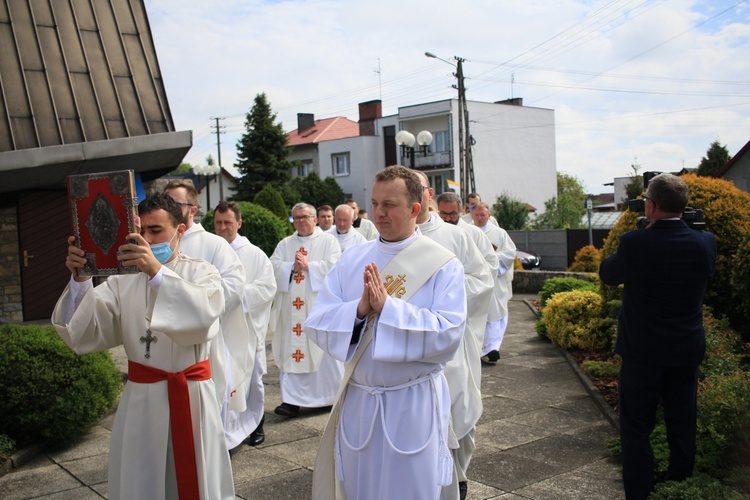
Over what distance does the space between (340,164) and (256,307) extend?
1893 inches

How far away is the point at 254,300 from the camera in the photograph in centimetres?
644

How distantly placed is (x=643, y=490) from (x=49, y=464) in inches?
173

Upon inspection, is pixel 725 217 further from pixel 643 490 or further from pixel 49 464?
pixel 49 464

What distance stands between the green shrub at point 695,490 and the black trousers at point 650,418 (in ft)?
0.29

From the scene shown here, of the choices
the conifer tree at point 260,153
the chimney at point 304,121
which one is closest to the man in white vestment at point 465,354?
the conifer tree at point 260,153

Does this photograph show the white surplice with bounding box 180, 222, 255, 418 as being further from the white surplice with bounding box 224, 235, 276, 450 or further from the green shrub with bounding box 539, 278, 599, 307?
the green shrub with bounding box 539, 278, 599, 307

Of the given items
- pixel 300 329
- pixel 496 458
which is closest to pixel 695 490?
pixel 496 458

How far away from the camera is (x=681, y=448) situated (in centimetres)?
427

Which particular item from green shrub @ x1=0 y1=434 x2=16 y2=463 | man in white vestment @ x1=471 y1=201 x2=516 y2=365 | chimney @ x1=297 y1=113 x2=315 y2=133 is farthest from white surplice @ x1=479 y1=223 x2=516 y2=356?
chimney @ x1=297 y1=113 x2=315 y2=133

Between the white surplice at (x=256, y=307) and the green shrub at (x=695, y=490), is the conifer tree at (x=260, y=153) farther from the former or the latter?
the green shrub at (x=695, y=490)

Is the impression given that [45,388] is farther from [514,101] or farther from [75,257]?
[514,101]

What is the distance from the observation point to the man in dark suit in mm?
4184

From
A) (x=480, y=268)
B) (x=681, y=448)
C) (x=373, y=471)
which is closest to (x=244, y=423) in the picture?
(x=480, y=268)

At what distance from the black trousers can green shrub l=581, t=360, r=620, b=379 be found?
3.23 metres
